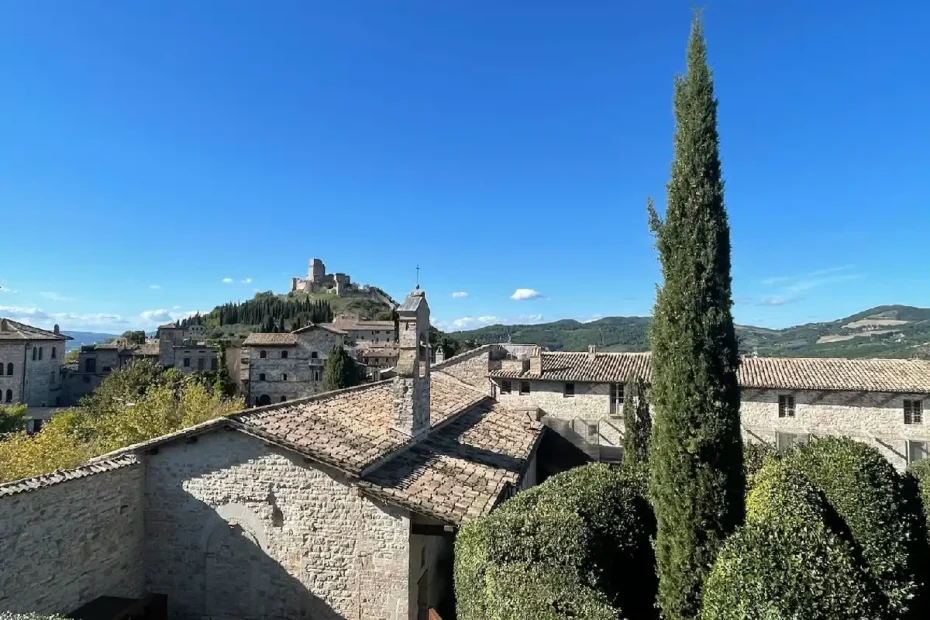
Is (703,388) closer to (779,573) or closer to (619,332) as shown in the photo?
(779,573)

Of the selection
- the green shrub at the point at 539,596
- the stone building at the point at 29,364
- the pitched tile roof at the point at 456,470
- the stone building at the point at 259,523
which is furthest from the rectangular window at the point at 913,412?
the stone building at the point at 29,364

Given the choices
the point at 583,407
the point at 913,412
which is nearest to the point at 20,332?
the point at 583,407

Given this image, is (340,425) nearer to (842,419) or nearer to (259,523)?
(259,523)

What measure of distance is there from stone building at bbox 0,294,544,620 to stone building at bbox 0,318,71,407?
181 feet

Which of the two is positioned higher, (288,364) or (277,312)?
(277,312)

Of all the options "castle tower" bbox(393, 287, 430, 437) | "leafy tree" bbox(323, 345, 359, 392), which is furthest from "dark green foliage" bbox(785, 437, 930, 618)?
"leafy tree" bbox(323, 345, 359, 392)

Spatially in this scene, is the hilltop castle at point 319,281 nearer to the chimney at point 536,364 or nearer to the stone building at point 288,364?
the stone building at point 288,364

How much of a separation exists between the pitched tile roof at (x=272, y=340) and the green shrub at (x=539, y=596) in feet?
185

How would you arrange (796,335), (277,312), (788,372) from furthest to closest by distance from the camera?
(796,335) < (277,312) < (788,372)

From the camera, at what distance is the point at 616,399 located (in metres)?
31.6

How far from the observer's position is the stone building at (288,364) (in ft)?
196

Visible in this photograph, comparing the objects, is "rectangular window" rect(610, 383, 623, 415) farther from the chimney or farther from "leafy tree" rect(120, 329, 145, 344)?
"leafy tree" rect(120, 329, 145, 344)

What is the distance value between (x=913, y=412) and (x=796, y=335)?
490 feet

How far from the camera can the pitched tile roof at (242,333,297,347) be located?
60000mm
